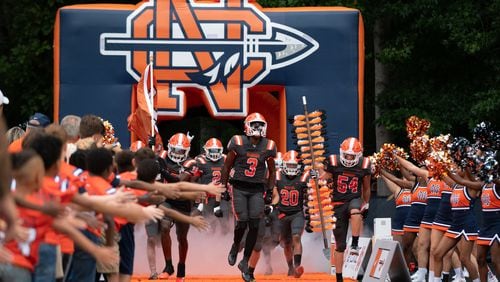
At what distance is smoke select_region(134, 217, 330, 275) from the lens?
1898 centimetres

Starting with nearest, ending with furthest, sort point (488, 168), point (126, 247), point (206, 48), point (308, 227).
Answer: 1. point (126, 247)
2. point (488, 168)
3. point (308, 227)
4. point (206, 48)

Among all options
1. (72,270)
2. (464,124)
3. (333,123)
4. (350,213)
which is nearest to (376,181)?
(464,124)

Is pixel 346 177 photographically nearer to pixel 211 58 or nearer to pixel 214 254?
pixel 214 254

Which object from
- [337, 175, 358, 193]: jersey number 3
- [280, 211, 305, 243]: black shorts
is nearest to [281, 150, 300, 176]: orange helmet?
[280, 211, 305, 243]: black shorts

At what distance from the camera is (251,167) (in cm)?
1628

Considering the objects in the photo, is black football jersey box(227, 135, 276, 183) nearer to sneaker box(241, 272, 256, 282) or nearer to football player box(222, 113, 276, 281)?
football player box(222, 113, 276, 281)

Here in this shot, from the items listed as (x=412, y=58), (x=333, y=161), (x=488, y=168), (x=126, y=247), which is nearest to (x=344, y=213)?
(x=333, y=161)

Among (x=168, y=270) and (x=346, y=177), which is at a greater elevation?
(x=346, y=177)

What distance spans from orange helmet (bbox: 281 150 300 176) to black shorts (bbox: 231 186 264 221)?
8.19ft

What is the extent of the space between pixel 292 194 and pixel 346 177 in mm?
2462

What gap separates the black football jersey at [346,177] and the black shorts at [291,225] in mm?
2130

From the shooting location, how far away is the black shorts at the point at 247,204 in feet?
53.0

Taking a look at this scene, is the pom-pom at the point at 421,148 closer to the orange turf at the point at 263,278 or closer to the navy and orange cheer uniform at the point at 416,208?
the navy and orange cheer uniform at the point at 416,208

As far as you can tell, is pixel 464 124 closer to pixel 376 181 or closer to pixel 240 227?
pixel 376 181
